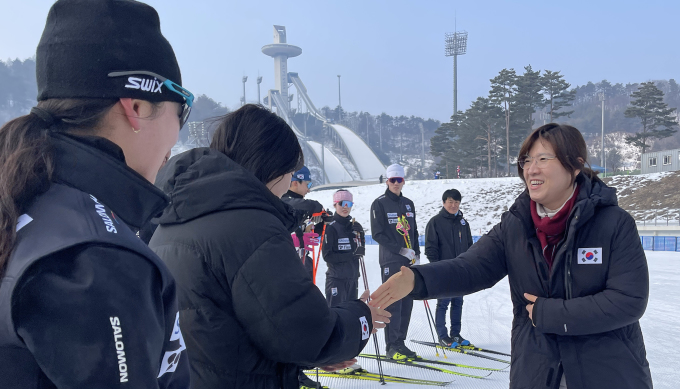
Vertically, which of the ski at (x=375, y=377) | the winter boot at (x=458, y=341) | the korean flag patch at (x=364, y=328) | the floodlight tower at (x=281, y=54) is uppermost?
the floodlight tower at (x=281, y=54)

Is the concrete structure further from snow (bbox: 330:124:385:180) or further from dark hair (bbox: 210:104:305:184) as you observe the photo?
snow (bbox: 330:124:385:180)

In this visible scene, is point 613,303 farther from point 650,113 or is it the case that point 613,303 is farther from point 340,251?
point 650,113

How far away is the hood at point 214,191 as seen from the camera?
1232 millimetres

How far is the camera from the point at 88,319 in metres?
0.56

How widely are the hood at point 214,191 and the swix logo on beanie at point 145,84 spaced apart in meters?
0.43

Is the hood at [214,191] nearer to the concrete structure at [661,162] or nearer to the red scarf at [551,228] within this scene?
the red scarf at [551,228]

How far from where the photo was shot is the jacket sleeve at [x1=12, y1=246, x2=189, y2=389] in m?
0.55

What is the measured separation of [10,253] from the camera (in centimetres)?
59


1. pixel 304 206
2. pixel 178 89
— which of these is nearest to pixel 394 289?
pixel 178 89

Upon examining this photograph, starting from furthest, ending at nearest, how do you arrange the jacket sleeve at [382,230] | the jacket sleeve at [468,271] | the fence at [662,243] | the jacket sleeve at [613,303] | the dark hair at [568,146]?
the fence at [662,243]
the jacket sleeve at [382,230]
the jacket sleeve at [468,271]
the dark hair at [568,146]
the jacket sleeve at [613,303]

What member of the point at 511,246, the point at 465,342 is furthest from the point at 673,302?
the point at 511,246

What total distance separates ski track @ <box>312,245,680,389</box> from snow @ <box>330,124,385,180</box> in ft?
189

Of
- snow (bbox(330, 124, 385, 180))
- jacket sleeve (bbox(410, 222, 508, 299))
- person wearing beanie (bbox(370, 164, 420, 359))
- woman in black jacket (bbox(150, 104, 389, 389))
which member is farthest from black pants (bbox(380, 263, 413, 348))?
snow (bbox(330, 124, 385, 180))

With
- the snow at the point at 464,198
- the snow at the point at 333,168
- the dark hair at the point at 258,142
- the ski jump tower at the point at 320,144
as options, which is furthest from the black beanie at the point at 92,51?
the snow at the point at 333,168
